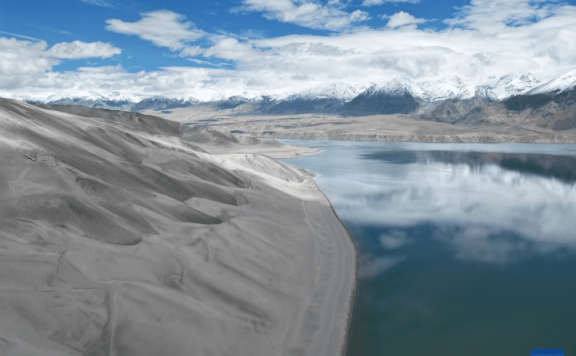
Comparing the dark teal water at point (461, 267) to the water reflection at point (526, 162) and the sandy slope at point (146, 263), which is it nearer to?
the sandy slope at point (146, 263)

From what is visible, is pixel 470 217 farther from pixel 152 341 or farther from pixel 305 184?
pixel 152 341

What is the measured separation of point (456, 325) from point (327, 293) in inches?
227

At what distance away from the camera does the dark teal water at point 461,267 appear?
Answer: 16438mm

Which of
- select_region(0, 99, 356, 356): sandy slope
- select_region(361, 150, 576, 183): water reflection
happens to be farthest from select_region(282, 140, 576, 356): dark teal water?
select_region(361, 150, 576, 183): water reflection

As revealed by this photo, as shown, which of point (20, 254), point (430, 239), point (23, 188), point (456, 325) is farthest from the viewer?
point (430, 239)

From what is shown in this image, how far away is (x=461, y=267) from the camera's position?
23.0 metres

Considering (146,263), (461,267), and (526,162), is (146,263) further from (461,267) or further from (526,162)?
(526,162)

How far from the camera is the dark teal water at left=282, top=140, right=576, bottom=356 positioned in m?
16.4

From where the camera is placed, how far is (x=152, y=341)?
13.5 m

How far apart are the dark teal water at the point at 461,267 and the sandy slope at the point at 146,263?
1713 mm

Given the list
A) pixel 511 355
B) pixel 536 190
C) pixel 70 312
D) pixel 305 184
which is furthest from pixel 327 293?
pixel 536 190

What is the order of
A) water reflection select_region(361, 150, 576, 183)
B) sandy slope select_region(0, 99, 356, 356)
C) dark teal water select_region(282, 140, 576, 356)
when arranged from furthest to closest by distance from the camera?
water reflection select_region(361, 150, 576, 183)
dark teal water select_region(282, 140, 576, 356)
sandy slope select_region(0, 99, 356, 356)

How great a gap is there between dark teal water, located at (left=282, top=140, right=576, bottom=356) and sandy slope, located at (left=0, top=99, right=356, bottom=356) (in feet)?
5.62

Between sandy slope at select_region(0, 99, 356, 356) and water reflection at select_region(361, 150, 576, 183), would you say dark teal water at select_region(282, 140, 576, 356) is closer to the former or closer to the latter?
sandy slope at select_region(0, 99, 356, 356)
